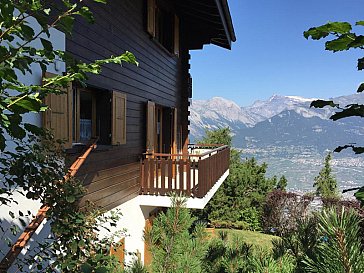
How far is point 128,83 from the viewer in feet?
21.3

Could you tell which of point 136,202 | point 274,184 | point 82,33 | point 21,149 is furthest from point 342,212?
point 274,184

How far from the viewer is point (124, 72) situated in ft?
20.6

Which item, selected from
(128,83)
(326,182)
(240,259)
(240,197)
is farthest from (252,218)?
(326,182)

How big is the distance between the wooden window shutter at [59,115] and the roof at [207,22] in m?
4.78

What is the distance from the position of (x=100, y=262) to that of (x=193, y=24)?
32.8 feet

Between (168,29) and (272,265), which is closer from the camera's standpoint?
(272,265)

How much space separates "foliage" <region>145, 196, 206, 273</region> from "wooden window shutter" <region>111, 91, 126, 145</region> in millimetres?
3216

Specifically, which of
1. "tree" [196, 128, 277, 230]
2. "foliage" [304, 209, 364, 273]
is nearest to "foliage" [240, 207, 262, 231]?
"tree" [196, 128, 277, 230]

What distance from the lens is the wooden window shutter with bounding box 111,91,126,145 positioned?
18.4ft

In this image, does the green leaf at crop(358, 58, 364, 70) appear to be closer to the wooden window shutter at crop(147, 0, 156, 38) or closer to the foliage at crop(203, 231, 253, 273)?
the foliage at crop(203, 231, 253, 273)

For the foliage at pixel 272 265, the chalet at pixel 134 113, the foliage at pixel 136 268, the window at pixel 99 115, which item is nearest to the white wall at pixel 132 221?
the chalet at pixel 134 113

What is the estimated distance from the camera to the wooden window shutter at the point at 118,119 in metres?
5.60

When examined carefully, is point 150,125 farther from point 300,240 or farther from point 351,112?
point 351,112

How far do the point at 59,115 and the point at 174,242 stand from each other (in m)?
2.37
